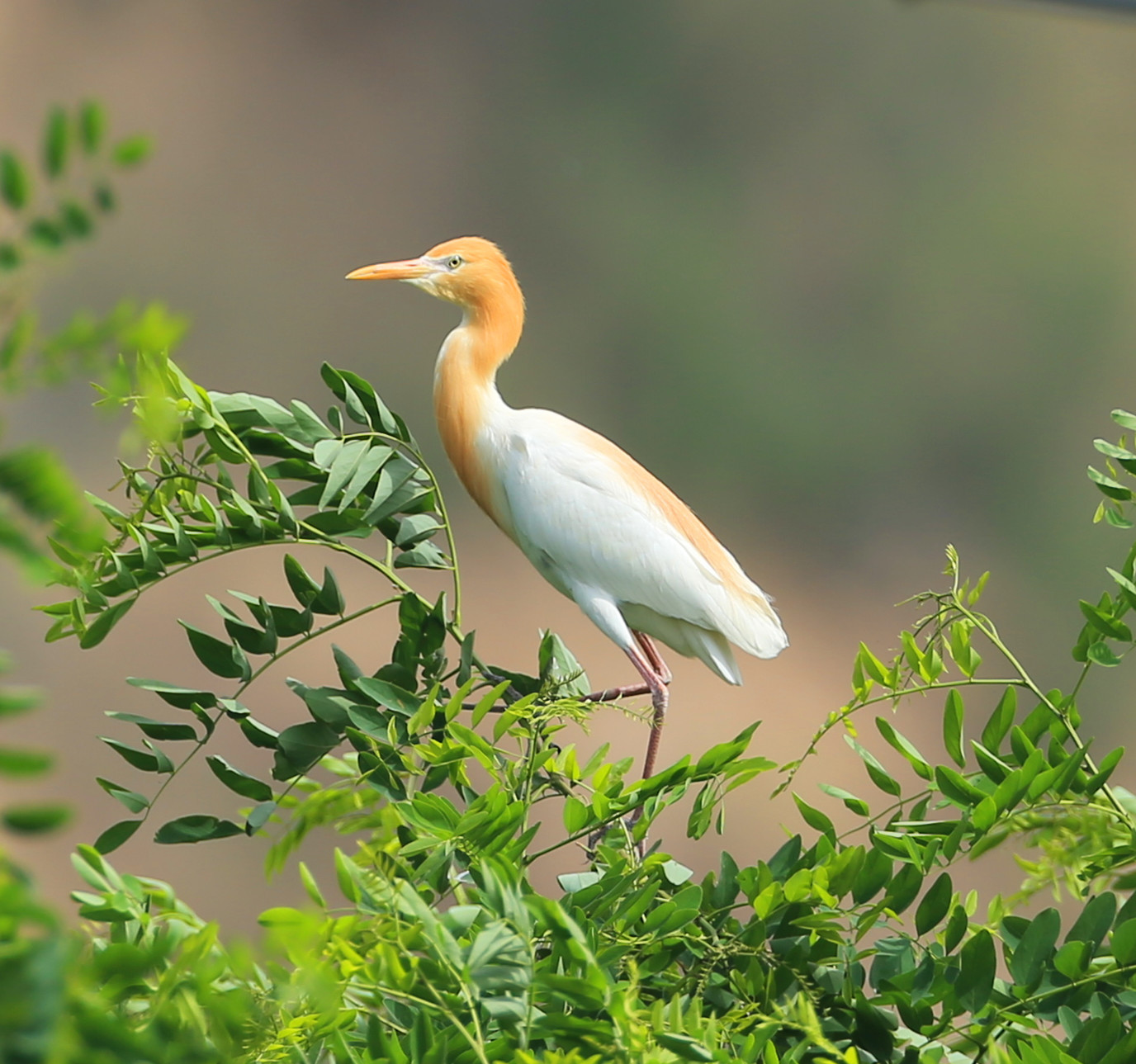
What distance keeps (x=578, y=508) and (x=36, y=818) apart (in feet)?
2.01

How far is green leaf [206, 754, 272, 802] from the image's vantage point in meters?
0.45

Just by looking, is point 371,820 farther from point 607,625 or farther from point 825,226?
point 825,226

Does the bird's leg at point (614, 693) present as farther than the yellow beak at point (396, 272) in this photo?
No

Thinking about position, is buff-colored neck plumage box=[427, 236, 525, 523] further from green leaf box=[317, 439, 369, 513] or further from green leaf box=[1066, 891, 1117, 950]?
green leaf box=[1066, 891, 1117, 950]

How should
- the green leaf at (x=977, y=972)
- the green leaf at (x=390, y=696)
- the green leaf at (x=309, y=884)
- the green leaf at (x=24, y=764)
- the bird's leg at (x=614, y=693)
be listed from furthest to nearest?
1. the bird's leg at (x=614, y=693)
2. the green leaf at (x=390, y=696)
3. the green leaf at (x=977, y=972)
4. the green leaf at (x=309, y=884)
5. the green leaf at (x=24, y=764)

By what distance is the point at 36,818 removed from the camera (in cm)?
11

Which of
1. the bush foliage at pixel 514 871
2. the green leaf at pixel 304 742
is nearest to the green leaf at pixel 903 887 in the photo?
the bush foliage at pixel 514 871

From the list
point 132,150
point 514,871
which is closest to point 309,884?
point 514,871

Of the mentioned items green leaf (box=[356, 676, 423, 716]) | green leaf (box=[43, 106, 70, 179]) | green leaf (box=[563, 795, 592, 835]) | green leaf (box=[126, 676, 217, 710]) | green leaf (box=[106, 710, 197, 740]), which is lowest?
green leaf (box=[106, 710, 197, 740])

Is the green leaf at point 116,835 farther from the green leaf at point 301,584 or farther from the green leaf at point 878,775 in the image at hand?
the green leaf at point 878,775

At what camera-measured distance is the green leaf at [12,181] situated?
132mm

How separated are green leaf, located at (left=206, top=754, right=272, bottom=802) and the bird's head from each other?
37 centimetres

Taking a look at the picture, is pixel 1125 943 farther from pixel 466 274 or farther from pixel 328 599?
pixel 466 274

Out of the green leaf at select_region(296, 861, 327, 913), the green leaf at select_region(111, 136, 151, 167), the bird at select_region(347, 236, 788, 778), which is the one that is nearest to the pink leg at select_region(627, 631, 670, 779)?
the bird at select_region(347, 236, 788, 778)
